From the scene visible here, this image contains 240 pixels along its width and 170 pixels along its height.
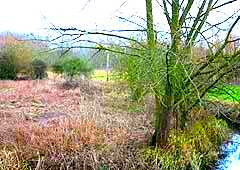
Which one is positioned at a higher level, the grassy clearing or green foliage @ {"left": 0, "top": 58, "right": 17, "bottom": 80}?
green foliage @ {"left": 0, "top": 58, "right": 17, "bottom": 80}

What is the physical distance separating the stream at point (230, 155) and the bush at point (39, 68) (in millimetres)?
13926

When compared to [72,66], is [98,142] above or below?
below

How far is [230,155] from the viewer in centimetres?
1244

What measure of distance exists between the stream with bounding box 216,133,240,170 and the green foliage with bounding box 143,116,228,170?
0.84 feet

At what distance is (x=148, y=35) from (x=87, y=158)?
126 inches

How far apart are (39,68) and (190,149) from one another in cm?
1669

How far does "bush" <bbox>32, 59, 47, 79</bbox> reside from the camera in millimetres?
25031

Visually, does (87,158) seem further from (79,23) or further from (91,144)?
(79,23)

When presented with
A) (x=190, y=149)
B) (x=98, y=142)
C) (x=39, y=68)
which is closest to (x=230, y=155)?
(x=190, y=149)

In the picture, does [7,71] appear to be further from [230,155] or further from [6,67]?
[230,155]

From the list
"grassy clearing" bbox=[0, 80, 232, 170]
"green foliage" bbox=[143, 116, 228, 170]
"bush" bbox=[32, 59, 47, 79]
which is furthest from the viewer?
"bush" bbox=[32, 59, 47, 79]

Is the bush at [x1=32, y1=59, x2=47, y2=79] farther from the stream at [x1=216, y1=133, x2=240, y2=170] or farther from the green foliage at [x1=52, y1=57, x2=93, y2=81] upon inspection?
the stream at [x1=216, y1=133, x2=240, y2=170]

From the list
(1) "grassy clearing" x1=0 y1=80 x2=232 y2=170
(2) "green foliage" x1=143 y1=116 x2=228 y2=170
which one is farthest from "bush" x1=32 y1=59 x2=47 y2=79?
(2) "green foliage" x1=143 y1=116 x2=228 y2=170

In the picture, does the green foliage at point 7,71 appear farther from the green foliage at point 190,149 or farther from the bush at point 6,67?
the green foliage at point 190,149
